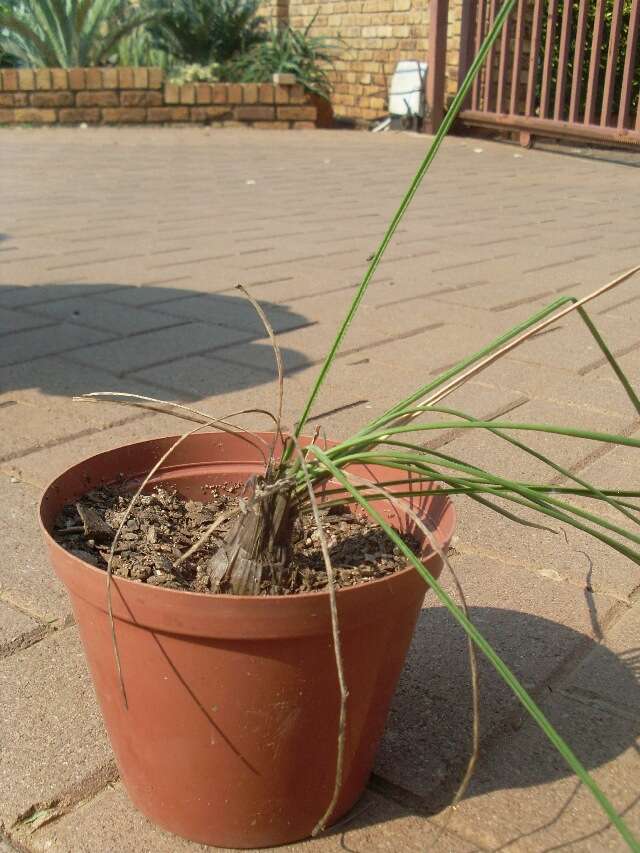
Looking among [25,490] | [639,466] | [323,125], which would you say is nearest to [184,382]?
[25,490]

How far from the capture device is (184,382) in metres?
2.83

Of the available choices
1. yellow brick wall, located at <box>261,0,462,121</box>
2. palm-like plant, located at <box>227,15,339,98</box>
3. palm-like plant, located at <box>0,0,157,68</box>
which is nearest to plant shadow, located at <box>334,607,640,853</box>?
yellow brick wall, located at <box>261,0,462,121</box>

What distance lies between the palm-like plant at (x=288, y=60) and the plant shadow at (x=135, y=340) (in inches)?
→ 306

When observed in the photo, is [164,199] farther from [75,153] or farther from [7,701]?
[7,701]

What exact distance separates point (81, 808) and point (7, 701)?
0.27 metres

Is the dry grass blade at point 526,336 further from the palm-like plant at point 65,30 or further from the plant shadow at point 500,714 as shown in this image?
the palm-like plant at point 65,30

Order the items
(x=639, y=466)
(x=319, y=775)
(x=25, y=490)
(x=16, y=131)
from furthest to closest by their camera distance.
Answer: (x=16, y=131), (x=639, y=466), (x=25, y=490), (x=319, y=775)

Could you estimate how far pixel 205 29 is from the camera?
1141 centimetres

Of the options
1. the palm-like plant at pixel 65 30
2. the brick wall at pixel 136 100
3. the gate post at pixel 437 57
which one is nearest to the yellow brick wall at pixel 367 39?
the gate post at pixel 437 57

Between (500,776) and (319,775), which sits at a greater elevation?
(319,775)

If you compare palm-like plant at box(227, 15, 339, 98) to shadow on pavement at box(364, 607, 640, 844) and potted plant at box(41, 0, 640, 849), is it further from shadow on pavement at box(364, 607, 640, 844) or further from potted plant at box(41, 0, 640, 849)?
potted plant at box(41, 0, 640, 849)

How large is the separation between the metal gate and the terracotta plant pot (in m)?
7.28

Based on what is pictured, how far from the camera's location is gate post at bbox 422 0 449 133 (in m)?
9.02

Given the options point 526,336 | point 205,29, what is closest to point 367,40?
point 205,29
